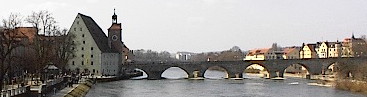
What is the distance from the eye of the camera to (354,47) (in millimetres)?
130125

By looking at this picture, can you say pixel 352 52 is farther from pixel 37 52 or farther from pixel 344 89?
pixel 37 52

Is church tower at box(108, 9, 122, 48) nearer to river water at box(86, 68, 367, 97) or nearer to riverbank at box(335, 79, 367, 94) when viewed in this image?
river water at box(86, 68, 367, 97)

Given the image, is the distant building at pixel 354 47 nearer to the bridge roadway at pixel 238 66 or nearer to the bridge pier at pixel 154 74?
the bridge roadway at pixel 238 66

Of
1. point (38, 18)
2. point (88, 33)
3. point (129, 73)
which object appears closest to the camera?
point (38, 18)

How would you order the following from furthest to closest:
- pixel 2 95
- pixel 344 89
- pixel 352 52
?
pixel 352 52 → pixel 344 89 → pixel 2 95

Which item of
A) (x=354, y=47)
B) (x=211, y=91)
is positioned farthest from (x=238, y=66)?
(x=354, y=47)

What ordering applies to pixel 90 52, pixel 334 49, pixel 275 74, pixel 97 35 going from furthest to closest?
pixel 334 49 → pixel 275 74 → pixel 97 35 → pixel 90 52

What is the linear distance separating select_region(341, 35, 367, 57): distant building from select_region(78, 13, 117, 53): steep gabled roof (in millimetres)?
52478

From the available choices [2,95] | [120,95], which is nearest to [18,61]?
[120,95]

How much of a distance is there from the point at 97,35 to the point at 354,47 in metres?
60.9

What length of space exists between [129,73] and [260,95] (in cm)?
5192

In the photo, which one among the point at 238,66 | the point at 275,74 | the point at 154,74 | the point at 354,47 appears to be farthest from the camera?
the point at 354,47

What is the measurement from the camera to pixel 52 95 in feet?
147

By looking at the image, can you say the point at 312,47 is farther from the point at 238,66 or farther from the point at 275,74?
the point at 238,66
